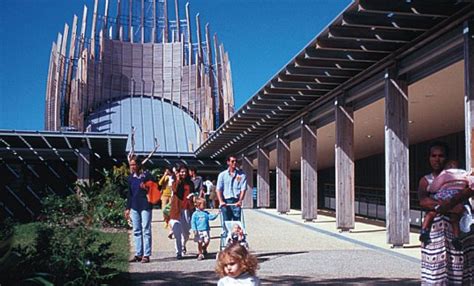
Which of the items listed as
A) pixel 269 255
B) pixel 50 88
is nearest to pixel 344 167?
pixel 269 255

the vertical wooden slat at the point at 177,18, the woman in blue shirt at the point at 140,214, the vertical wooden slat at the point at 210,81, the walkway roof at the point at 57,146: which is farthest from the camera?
the vertical wooden slat at the point at 177,18

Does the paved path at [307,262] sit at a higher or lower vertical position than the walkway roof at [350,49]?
lower

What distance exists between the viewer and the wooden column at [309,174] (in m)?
18.0

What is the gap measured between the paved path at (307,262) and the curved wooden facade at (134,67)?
37606 mm

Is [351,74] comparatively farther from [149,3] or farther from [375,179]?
[149,3]

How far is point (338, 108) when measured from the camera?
1481 centimetres

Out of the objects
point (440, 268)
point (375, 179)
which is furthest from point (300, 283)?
point (375, 179)

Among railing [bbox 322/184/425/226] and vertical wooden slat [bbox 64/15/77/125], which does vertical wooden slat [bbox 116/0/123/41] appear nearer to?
vertical wooden slat [bbox 64/15/77/125]

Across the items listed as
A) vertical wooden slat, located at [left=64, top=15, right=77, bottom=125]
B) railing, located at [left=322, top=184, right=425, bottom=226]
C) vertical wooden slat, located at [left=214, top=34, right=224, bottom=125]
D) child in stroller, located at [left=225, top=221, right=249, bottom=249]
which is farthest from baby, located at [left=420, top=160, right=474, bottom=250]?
vertical wooden slat, located at [left=64, top=15, right=77, bottom=125]

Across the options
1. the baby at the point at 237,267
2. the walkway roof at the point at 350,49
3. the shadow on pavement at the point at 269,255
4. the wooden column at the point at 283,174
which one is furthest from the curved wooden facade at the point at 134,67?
the baby at the point at 237,267

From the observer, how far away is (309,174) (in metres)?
18.3

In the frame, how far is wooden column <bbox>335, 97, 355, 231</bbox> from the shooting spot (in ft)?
46.8

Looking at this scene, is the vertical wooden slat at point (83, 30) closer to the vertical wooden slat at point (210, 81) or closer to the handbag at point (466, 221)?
the vertical wooden slat at point (210, 81)

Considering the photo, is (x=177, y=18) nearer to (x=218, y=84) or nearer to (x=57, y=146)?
(x=218, y=84)
